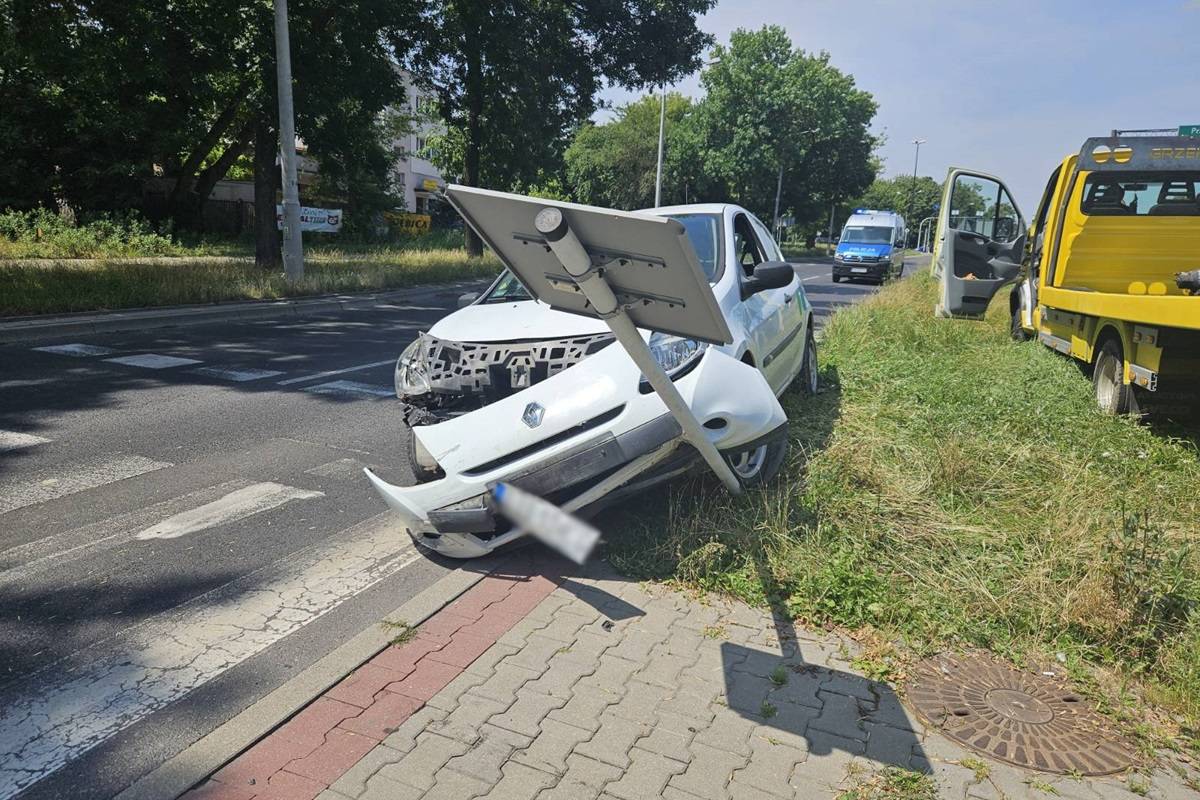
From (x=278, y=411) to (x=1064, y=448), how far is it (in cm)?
626

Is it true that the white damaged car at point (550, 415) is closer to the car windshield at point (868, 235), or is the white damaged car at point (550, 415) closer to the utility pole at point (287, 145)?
the utility pole at point (287, 145)

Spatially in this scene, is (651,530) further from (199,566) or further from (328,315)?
(328,315)

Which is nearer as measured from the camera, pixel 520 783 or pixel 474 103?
pixel 520 783

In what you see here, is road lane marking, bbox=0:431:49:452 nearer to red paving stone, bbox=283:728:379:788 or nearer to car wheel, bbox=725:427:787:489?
red paving stone, bbox=283:728:379:788

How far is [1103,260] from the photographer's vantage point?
941 cm

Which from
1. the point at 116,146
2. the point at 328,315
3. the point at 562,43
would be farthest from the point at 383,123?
the point at 328,315

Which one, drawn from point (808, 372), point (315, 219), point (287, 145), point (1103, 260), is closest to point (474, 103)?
point (315, 219)

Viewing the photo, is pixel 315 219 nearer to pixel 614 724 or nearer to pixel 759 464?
pixel 759 464

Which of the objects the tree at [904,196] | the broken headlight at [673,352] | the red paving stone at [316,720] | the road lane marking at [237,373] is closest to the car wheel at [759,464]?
the broken headlight at [673,352]

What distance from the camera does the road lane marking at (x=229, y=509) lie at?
177 inches

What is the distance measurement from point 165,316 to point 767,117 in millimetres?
47357

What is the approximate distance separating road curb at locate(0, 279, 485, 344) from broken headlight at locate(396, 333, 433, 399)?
308 inches

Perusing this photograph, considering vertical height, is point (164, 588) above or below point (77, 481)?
below

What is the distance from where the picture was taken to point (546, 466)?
3.65m
